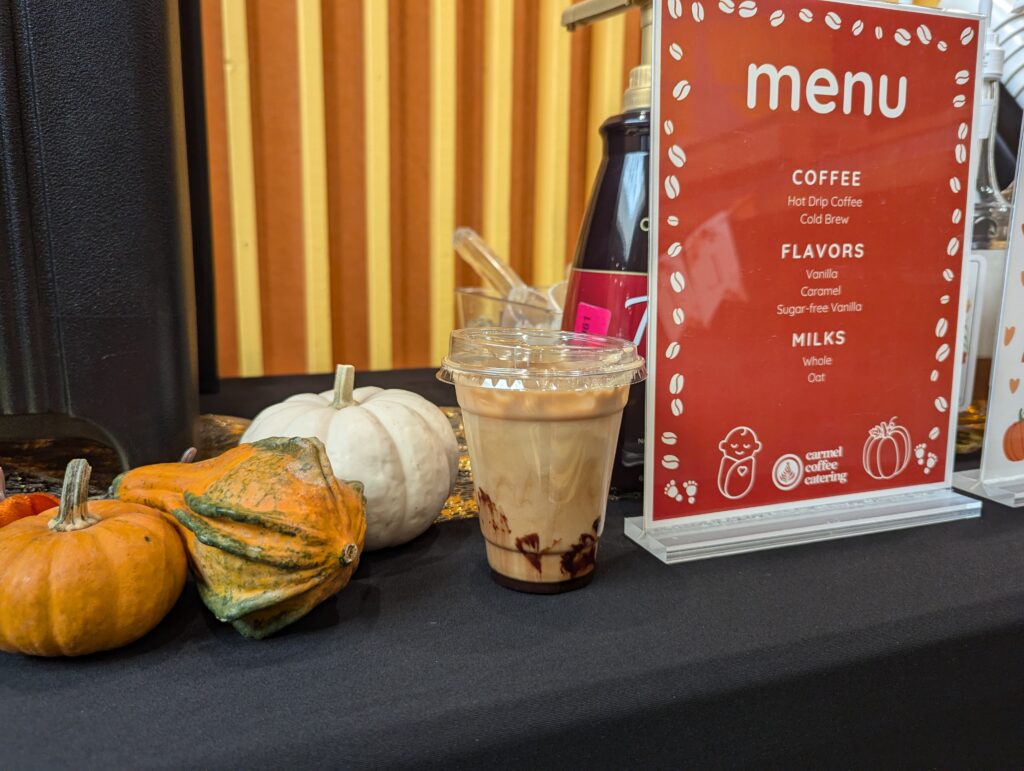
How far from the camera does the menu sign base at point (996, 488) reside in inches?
30.0

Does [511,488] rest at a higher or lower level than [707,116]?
lower

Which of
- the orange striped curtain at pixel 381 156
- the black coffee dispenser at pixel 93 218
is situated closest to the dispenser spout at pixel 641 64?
the black coffee dispenser at pixel 93 218

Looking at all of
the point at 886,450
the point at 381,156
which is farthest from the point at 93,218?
the point at 381,156

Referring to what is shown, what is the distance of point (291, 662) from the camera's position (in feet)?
1.56

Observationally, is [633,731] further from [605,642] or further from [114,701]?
[114,701]

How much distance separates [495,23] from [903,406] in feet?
4.47

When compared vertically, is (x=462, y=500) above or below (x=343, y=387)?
below

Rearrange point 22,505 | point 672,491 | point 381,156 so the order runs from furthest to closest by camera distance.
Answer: point 381,156, point 672,491, point 22,505

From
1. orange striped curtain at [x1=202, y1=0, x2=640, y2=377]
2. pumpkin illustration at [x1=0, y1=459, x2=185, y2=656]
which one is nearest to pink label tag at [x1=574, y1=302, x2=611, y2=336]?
pumpkin illustration at [x1=0, y1=459, x2=185, y2=656]

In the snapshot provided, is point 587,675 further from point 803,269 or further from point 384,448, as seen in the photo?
point 803,269

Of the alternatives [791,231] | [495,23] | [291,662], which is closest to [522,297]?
[791,231]

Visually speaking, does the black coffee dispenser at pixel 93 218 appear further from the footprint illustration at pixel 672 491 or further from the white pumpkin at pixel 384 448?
the footprint illustration at pixel 672 491

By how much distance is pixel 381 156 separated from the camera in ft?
5.60

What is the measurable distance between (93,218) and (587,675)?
21.3 inches
